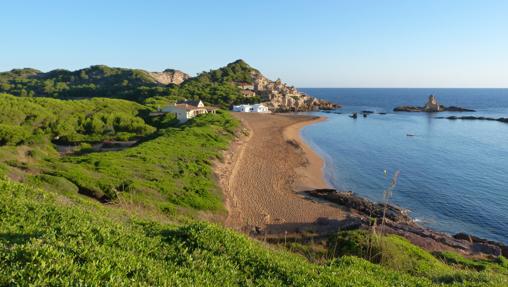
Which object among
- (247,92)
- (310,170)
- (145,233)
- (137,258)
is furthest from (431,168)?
(247,92)

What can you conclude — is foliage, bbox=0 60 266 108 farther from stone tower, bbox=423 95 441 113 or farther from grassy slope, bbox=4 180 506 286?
grassy slope, bbox=4 180 506 286

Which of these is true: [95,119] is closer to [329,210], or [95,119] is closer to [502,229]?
[329,210]

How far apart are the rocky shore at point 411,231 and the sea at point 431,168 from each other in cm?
174

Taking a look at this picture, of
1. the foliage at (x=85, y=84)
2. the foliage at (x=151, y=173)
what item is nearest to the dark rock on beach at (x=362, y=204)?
the foliage at (x=151, y=173)

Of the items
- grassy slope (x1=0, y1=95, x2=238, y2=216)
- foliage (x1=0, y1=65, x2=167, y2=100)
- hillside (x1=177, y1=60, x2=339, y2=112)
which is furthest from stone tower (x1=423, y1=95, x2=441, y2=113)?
foliage (x1=0, y1=65, x2=167, y2=100)

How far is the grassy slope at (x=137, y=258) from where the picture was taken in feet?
17.6

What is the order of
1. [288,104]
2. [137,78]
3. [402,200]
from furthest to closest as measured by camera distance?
[137,78]
[288,104]
[402,200]

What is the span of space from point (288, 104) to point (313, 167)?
242 feet

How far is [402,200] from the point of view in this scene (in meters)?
31.5

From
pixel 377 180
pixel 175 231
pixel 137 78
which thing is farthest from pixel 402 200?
pixel 137 78

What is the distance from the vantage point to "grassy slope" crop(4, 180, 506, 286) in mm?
5379

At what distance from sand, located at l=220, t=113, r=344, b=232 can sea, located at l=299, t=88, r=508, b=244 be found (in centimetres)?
337

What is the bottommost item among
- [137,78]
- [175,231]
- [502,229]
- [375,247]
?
[502,229]

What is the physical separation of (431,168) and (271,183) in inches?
830
